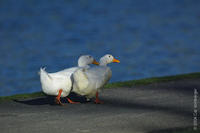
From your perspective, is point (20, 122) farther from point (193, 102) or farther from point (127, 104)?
point (193, 102)

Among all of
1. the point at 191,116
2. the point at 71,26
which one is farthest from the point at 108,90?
the point at 71,26

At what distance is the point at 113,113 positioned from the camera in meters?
7.79

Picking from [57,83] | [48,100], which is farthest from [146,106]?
[48,100]

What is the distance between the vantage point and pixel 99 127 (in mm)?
6969

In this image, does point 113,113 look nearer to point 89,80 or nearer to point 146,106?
point 146,106

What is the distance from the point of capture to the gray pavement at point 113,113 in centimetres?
696

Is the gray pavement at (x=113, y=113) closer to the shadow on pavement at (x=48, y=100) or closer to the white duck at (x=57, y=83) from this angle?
the shadow on pavement at (x=48, y=100)

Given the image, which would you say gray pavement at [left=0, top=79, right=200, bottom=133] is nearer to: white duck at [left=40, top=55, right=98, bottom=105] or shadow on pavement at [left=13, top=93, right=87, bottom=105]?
shadow on pavement at [left=13, top=93, right=87, bottom=105]

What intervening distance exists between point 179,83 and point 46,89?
285 cm

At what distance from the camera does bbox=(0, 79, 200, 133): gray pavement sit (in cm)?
696

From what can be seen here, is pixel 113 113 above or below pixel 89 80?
below

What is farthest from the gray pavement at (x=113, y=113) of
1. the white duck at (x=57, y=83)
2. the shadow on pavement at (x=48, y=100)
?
the white duck at (x=57, y=83)

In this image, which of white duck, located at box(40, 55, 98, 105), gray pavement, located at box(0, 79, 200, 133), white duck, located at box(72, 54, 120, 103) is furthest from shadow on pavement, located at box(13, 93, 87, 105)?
white duck, located at box(72, 54, 120, 103)

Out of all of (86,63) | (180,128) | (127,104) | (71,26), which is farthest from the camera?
(71,26)
